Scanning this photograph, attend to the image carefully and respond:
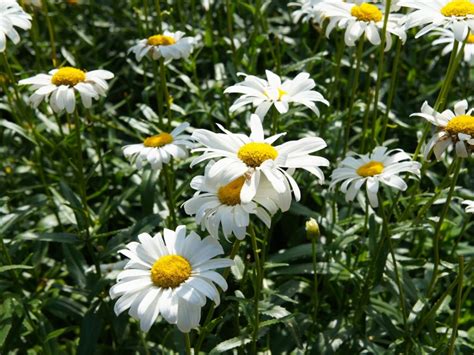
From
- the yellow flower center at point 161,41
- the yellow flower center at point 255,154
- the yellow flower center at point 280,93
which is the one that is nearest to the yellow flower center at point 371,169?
the yellow flower center at point 280,93

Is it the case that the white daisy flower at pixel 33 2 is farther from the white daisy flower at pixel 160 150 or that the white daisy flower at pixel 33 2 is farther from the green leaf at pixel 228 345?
the green leaf at pixel 228 345

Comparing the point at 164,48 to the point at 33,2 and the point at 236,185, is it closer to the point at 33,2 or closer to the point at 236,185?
the point at 33,2

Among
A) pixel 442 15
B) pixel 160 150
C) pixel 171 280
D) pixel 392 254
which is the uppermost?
pixel 442 15

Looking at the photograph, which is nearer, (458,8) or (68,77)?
(458,8)

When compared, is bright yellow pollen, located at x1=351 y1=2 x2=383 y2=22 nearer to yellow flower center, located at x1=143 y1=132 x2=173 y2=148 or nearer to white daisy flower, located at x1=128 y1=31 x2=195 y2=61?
white daisy flower, located at x1=128 y1=31 x2=195 y2=61

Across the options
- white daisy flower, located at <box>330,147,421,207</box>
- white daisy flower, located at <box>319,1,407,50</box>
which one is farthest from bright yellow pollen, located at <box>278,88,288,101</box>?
white daisy flower, located at <box>319,1,407,50</box>

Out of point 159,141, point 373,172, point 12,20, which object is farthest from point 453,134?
point 12,20

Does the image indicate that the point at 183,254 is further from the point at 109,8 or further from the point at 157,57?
the point at 109,8
